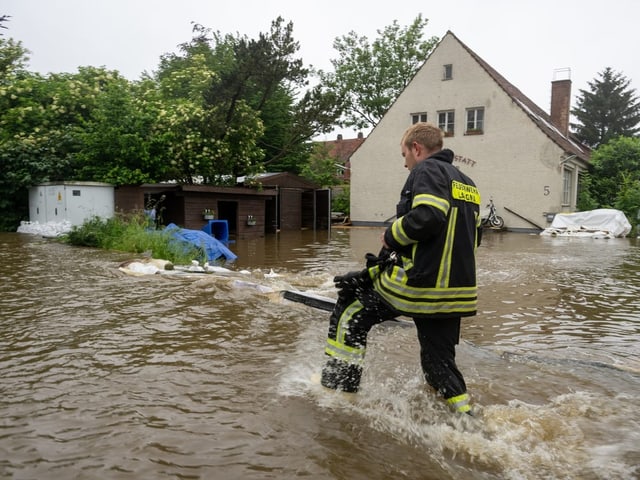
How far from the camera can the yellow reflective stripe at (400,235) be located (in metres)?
2.83

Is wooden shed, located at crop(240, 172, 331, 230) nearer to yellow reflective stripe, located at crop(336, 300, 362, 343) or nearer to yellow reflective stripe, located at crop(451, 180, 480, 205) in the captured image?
yellow reflective stripe, located at crop(336, 300, 362, 343)

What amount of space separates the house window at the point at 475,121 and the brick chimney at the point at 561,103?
24.9 ft

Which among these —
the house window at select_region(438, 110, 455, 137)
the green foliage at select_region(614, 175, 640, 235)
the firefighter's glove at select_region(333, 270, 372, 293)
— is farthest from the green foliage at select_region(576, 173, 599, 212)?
the firefighter's glove at select_region(333, 270, 372, 293)

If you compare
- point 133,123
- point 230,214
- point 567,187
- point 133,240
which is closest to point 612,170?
point 567,187

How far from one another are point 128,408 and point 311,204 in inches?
855

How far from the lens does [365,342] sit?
325 cm

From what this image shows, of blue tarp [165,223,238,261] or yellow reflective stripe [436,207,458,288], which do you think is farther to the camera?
blue tarp [165,223,238,261]

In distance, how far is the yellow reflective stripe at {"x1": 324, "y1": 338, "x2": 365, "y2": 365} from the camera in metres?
3.22

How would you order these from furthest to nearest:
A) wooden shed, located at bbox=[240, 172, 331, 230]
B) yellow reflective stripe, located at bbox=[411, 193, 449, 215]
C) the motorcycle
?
the motorcycle → wooden shed, located at bbox=[240, 172, 331, 230] → yellow reflective stripe, located at bbox=[411, 193, 449, 215]

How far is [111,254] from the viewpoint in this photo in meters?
10.5

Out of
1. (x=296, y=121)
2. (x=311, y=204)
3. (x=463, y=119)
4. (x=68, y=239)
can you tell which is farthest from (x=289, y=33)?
(x=68, y=239)

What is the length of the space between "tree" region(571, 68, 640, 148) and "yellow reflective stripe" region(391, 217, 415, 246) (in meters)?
50.0

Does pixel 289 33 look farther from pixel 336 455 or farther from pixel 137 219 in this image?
pixel 336 455

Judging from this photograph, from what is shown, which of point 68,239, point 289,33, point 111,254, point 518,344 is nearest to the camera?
point 518,344
